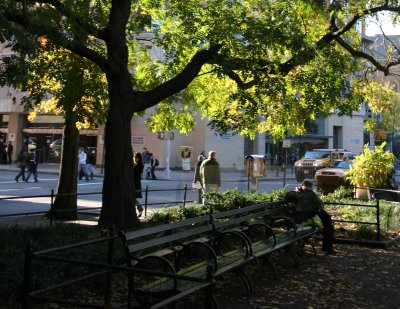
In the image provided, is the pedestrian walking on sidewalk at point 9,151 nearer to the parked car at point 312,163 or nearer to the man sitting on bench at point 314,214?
the parked car at point 312,163

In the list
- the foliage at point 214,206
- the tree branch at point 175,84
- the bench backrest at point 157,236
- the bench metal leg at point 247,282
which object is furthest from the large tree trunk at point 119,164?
the bench metal leg at point 247,282

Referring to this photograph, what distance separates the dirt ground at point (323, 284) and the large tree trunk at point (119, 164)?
332 cm

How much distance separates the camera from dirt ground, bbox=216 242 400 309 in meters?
6.07

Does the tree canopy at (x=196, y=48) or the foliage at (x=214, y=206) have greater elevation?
the tree canopy at (x=196, y=48)

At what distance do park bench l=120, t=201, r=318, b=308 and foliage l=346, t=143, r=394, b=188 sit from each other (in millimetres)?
7214

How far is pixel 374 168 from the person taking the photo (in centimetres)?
1559

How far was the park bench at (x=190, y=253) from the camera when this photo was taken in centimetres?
483

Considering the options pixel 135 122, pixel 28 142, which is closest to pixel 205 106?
pixel 135 122

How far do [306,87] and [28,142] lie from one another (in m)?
39.4

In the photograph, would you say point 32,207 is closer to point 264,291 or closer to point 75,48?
point 75,48

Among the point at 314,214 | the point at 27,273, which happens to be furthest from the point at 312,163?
the point at 27,273

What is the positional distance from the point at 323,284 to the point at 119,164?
4.87 meters

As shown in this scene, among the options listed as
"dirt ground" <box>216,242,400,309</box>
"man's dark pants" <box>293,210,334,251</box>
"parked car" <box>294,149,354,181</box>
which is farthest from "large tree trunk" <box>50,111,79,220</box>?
"parked car" <box>294,149,354,181</box>

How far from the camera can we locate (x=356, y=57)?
14555mm
